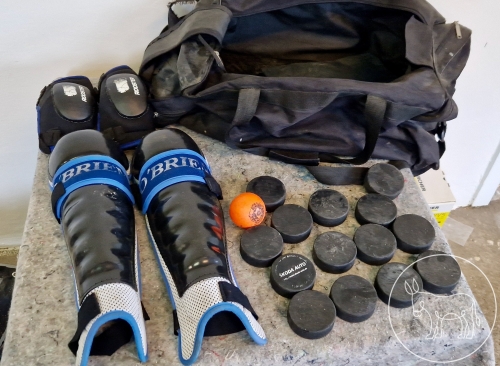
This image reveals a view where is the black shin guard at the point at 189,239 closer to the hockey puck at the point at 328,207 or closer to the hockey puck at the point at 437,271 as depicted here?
the hockey puck at the point at 328,207

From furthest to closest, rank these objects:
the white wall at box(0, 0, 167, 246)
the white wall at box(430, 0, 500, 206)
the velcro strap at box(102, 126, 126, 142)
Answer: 1. the white wall at box(430, 0, 500, 206)
2. the white wall at box(0, 0, 167, 246)
3. the velcro strap at box(102, 126, 126, 142)

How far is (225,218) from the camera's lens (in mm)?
836

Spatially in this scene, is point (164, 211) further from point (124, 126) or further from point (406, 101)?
point (406, 101)

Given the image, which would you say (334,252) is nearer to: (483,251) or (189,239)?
(189,239)

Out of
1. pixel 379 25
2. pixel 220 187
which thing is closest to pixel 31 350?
pixel 220 187

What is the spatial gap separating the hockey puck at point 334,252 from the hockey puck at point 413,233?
0.09m

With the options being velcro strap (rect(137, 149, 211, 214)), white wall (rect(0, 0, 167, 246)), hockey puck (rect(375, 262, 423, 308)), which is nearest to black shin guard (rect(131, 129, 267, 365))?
velcro strap (rect(137, 149, 211, 214))

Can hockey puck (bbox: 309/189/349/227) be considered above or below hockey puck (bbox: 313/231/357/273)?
above

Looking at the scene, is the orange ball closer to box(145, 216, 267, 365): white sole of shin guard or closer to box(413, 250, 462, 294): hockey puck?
box(145, 216, 267, 365): white sole of shin guard

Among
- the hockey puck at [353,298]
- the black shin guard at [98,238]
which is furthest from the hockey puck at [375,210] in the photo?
the black shin guard at [98,238]

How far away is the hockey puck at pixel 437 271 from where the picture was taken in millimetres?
729

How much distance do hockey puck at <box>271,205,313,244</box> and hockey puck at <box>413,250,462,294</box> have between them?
0.19 meters

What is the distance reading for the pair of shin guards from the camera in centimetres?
64

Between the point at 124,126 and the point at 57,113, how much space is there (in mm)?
133
